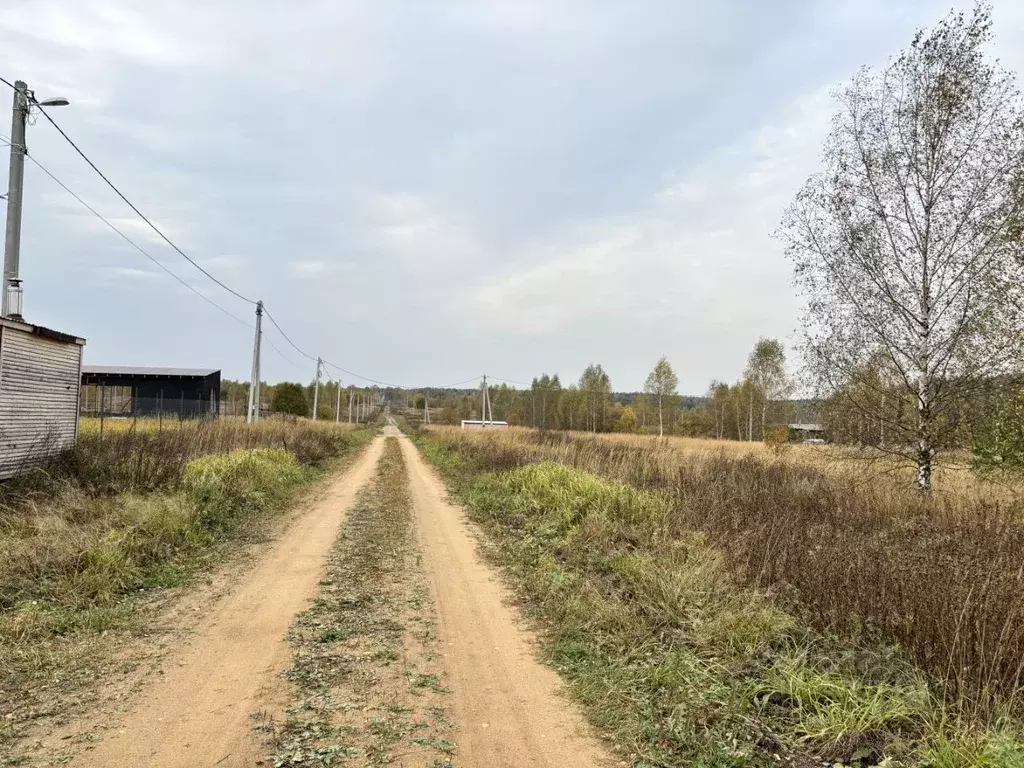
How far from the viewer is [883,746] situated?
339 centimetres

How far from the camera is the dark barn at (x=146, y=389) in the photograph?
40.6 metres

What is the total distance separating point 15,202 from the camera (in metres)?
10.5

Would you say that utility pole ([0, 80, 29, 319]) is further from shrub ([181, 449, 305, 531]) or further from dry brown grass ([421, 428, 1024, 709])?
dry brown grass ([421, 428, 1024, 709])

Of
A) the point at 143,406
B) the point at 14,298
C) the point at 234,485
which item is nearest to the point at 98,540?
the point at 234,485

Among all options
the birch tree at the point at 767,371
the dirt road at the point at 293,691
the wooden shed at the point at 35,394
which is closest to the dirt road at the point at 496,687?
the dirt road at the point at 293,691

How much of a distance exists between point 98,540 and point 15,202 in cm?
705

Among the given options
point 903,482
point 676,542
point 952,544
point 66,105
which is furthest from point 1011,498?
point 66,105

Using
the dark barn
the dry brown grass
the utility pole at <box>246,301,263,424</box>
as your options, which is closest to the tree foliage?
the dark barn

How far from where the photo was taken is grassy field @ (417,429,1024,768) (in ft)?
11.7

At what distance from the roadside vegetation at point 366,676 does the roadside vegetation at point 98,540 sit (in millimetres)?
1563

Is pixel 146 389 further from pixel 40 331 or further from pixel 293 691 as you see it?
pixel 293 691

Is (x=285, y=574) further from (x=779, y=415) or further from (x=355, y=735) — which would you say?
(x=779, y=415)

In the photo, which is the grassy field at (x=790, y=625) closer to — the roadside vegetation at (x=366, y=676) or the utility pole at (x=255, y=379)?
the roadside vegetation at (x=366, y=676)

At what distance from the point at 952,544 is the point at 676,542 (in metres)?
3.08
